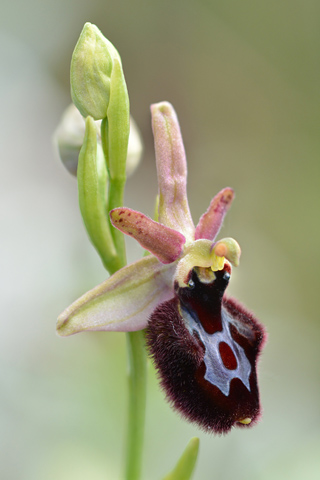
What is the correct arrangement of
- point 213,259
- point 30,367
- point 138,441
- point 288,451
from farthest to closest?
point 30,367 → point 288,451 → point 138,441 → point 213,259

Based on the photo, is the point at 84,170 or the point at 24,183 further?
the point at 24,183

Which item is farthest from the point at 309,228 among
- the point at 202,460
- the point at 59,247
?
the point at 202,460

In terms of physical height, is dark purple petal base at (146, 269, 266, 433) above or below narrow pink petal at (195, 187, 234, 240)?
below

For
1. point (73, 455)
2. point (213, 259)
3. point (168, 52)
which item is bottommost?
point (73, 455)

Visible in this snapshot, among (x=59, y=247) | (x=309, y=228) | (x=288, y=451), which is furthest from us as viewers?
(x=309, y=228)

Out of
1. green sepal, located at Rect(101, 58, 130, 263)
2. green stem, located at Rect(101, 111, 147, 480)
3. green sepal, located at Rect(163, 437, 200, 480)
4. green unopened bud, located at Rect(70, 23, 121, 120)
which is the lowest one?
green sepal, located at Rect(163, 437, 200, 480)

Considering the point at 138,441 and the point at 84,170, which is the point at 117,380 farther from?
the point at 84,170

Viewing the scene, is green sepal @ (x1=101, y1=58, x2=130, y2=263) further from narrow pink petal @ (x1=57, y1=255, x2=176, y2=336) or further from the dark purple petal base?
the dark purple petal base

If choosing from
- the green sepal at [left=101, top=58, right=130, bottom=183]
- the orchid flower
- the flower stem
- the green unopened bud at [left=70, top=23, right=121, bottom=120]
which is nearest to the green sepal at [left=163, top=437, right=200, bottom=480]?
the flower stem
